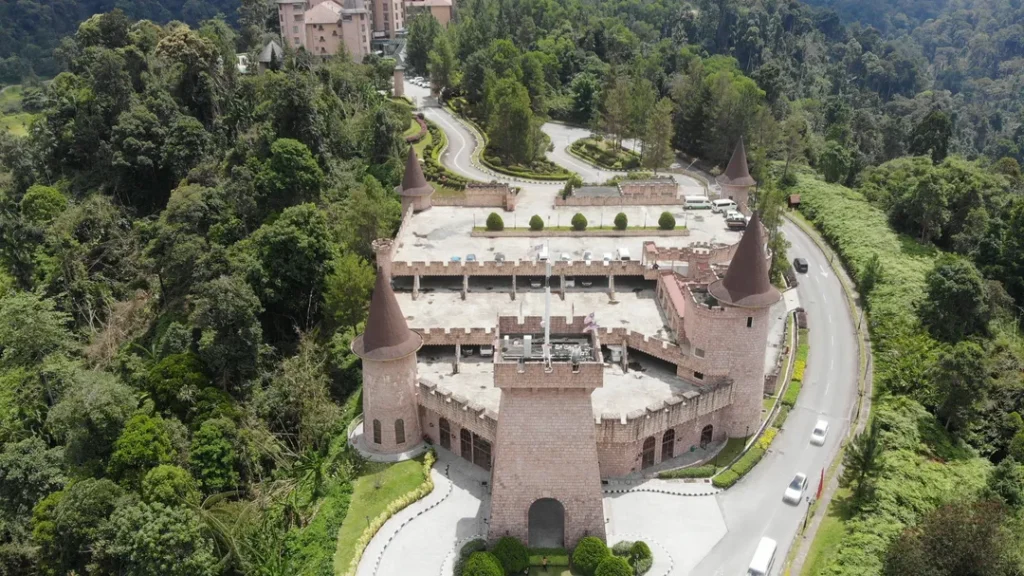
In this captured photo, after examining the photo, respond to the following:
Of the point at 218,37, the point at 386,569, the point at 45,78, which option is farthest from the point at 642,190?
the point at 45,78

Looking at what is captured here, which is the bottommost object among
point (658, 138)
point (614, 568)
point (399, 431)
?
point (614, 568)

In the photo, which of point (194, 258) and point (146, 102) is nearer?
point (194, 258)

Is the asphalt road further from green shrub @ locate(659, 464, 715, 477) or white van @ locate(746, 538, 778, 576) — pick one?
green shrub @ locate(659, 464, 715, 477)

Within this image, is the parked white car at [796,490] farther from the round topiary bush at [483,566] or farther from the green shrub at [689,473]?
the round topiary bush at [483,566]

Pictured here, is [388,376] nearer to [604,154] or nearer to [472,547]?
[472,547]

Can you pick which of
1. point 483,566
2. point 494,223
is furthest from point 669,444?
point 494,223

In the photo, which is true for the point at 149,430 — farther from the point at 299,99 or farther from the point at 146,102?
the point at 146,102
